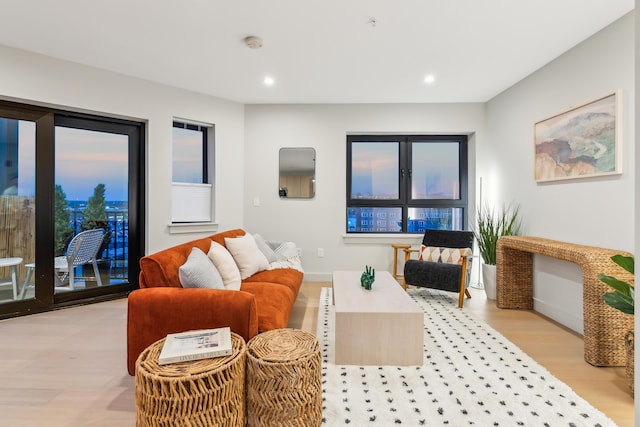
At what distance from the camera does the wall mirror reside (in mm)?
4410

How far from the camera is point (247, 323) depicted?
68.1 inches

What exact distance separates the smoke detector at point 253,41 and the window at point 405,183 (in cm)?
217

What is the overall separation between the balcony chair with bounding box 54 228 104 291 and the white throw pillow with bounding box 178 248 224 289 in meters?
2.29

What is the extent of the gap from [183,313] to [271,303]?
0.58 meters

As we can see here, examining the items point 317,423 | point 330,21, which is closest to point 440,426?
point 317,423

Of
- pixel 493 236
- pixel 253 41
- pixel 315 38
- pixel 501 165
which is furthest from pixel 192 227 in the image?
pixel 501 165

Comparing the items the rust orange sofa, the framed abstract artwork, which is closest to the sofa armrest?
the rust orange sofa

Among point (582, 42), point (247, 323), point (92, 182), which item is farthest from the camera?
point (92, 182)

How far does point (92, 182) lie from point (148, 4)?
221cm

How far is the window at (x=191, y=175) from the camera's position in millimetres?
4008

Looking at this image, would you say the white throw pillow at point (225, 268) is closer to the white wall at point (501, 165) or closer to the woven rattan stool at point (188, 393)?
the woven rattan stool at point (188, 393)

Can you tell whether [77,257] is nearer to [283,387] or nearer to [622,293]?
[283,387]

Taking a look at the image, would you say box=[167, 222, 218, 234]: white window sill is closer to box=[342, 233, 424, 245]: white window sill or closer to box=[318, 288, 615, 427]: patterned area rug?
box=[342, 233, 424, 245]: white window sill

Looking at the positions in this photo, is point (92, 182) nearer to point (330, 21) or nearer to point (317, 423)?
point (330, 21)
